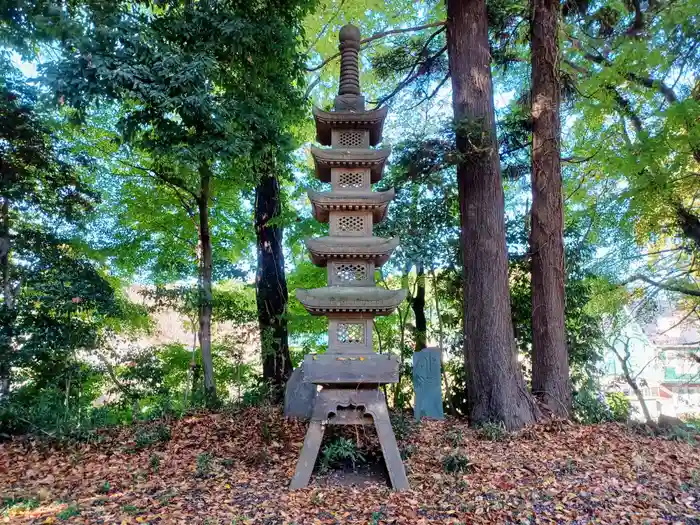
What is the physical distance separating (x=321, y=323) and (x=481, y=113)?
5.35 meters

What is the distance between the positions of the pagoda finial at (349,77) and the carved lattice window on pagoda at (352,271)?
1.97 m

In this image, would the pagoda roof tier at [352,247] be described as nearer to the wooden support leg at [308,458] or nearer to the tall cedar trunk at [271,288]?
the wooden support leg at [308,458]

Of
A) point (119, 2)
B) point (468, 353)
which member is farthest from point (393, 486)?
point (119, 2)

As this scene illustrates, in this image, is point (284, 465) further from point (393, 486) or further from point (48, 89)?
point (48, 89)

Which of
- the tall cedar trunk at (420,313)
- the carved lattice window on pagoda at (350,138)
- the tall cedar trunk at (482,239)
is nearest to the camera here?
the carved lattice window on pagoda at (350,138)

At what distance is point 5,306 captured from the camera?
6.59 m

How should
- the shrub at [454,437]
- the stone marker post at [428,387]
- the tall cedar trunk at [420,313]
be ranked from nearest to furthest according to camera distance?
the shrub at [454,437] → the stone marker post at [428,387] → the tall cedar trunk at [420,313]

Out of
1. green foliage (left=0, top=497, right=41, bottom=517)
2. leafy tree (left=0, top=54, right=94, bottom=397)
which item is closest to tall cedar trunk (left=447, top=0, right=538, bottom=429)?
green foliage (left=0, top=497, right=41, bottom=517)

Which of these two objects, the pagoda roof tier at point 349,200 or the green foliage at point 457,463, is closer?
the green foliage at point 457,463

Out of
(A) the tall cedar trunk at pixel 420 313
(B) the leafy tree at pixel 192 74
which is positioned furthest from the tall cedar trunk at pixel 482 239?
(B) the leafy tree at pixel 192 74

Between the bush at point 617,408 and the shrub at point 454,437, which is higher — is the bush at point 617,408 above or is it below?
below

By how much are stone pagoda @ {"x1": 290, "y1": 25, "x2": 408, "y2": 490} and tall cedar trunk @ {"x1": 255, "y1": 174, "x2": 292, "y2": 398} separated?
316cm

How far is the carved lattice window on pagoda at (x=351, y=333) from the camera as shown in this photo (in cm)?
489

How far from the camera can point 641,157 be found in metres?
5.73
